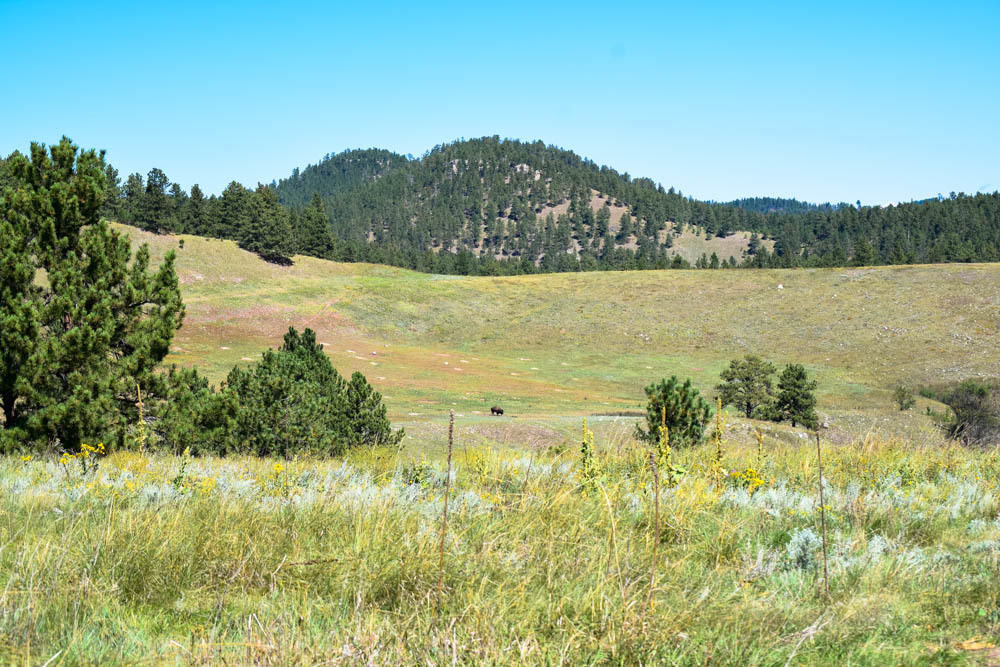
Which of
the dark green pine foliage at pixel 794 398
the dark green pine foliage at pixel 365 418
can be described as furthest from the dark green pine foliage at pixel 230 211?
the dark green pine foliage at pixel 365 418

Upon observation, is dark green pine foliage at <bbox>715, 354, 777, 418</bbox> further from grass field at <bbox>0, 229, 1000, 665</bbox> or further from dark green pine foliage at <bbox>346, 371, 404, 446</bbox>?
grass field at <bbox>0, 229, 1000, 665</bbox>

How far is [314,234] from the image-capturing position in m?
96.5

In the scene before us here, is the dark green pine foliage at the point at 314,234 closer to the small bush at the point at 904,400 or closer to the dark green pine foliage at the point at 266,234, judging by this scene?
the dark green pine foliage at the point at 266,234

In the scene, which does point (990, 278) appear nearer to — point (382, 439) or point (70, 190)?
point (382, 439)

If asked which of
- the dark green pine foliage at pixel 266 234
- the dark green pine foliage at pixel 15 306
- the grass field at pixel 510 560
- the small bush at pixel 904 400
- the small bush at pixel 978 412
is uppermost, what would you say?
the dark green pine foliage at pixel 266 234

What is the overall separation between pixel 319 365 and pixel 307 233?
277 feet

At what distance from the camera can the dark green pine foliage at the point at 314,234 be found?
9538 cm

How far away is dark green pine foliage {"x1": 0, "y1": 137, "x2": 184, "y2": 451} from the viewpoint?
9773mm

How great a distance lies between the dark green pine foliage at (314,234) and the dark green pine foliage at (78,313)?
87298 millimetres

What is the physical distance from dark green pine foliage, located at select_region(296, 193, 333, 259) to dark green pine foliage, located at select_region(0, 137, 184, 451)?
286 feet

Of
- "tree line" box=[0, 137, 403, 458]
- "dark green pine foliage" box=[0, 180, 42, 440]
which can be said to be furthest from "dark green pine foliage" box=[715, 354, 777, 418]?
"dark green pine foliage" box=[0, 180, 42, 440]

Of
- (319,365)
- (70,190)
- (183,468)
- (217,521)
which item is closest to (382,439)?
(319,365)

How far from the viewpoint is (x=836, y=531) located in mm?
4676

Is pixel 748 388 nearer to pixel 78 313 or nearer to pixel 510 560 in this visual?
pixel 78 313
